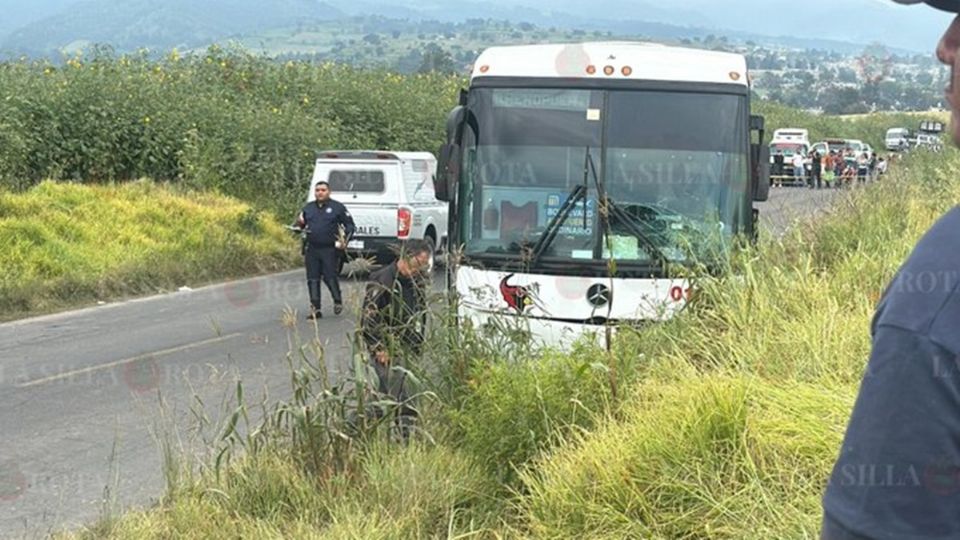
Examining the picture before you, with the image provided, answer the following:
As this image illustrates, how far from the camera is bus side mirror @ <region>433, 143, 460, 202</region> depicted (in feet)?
28.2

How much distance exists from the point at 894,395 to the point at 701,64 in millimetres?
7781

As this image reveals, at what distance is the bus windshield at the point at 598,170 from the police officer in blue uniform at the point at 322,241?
20.4ft

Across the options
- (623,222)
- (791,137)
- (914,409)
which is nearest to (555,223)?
(623,222)

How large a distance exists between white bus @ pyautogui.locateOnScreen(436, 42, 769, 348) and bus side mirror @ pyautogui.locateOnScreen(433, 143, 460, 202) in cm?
1

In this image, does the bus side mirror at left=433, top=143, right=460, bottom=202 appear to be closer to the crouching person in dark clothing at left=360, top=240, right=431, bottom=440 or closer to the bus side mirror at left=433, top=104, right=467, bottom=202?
the bus side mirror at left=433, top=104, right=467, bottom=202

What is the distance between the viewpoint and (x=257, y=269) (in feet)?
69.0

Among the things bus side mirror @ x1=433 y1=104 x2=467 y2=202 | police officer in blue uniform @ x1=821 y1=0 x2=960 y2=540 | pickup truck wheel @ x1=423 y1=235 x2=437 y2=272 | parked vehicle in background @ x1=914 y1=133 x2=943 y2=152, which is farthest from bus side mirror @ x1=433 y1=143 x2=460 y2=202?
parked vehicle in background @ x1=914 y1=133 x2=943 y2=152

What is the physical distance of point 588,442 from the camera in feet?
16.5

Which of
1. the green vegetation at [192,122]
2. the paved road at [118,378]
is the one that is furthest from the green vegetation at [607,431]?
the green vegetation at [192,122]

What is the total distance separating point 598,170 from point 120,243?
12834 mm

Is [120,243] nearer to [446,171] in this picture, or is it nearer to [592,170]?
[446,171]

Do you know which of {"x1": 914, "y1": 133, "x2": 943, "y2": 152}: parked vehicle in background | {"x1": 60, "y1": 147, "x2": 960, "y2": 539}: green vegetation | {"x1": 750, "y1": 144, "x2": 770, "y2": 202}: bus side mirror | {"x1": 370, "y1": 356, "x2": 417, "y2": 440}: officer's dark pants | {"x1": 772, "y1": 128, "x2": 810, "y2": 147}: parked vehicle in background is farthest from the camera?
{"x1": 772, "y1": 128, "x2": 810, "y2": 147}: parked vehicle in background

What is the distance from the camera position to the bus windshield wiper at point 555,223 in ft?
27.7

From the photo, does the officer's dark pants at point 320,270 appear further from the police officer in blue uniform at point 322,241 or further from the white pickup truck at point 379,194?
the white pickup truck at point 379,194
